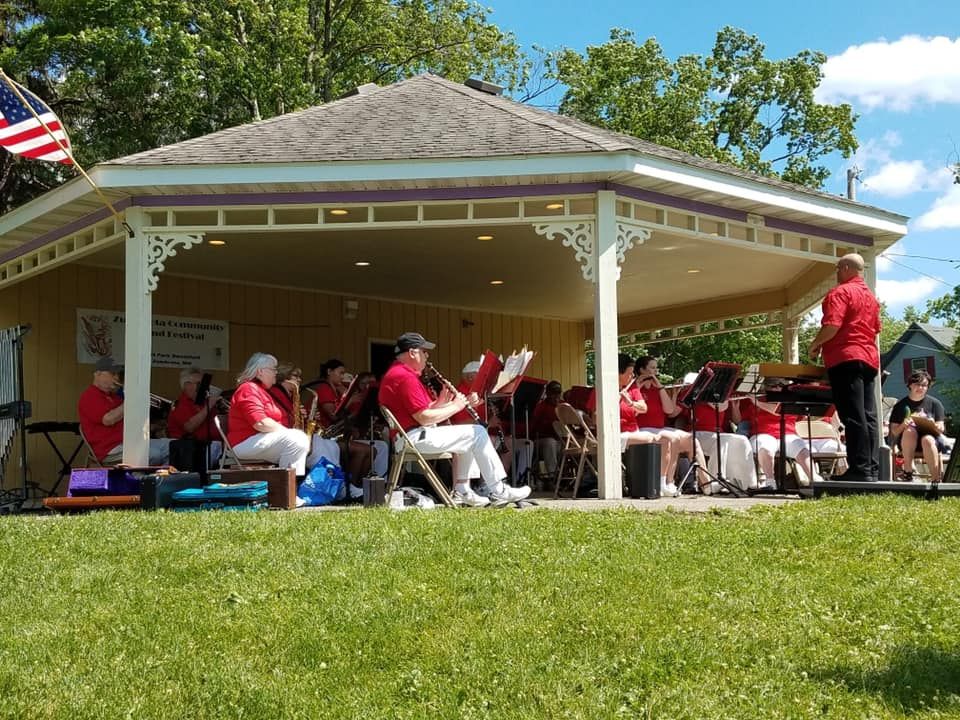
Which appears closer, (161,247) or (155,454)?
(161,247)

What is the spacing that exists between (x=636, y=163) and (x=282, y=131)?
4114 mm

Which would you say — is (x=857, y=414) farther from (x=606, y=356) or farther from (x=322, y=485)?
(x=322, y=485)

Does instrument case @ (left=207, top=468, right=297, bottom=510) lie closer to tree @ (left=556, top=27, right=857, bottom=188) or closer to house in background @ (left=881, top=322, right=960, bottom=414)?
tree @ (left=556, top=27, right=857, bottom=188)

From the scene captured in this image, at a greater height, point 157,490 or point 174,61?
point 174,61

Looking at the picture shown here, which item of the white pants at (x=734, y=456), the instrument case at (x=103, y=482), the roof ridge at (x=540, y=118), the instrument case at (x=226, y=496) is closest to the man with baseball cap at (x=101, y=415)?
the instrument case at (x=103, y=482)

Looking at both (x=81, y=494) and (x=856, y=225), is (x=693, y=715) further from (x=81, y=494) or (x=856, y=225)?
(x=856, y=225)

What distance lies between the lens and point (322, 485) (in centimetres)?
963

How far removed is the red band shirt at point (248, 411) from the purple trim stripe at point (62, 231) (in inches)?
104

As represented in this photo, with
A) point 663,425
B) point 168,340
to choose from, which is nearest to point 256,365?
point 663,425

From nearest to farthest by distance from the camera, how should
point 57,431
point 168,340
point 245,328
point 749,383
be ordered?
point 749,383
point 57,431
point 168,340
point 245,328

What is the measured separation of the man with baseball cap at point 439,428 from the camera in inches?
344

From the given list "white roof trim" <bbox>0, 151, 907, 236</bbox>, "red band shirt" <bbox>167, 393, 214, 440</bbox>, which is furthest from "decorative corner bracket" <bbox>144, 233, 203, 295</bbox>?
"red band shirt" <bbox>167, 393, 214, 440</bbox>

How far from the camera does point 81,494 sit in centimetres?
930

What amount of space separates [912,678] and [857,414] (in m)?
4.81
